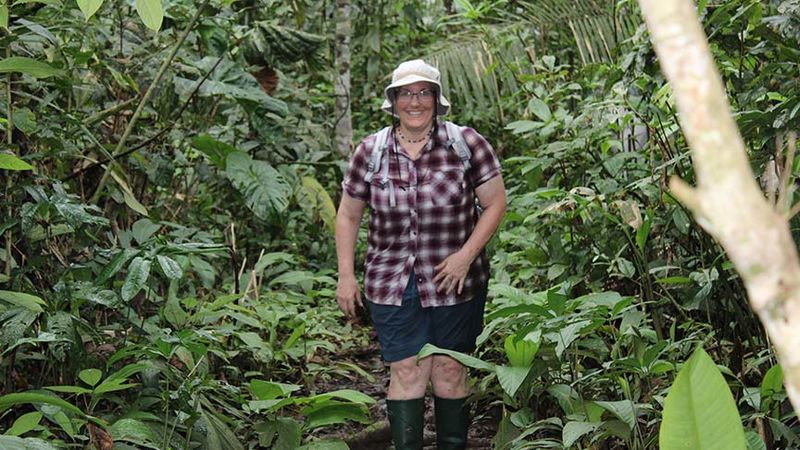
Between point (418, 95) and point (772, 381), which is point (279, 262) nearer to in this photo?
point (418, 95)

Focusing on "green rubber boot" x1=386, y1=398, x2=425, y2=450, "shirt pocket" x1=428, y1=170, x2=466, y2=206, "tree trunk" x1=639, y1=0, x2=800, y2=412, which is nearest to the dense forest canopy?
"green rubber boot" x1=386, y1=398, x2=425, y2=450

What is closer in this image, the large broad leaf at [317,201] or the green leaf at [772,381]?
the green leaf at [772,381]

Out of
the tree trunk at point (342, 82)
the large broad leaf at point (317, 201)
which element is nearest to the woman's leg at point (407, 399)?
the large broad leaf at point (317, 201)

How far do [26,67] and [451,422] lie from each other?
207 centimetres

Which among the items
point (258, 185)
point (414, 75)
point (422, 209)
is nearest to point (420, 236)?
point (422, 209)

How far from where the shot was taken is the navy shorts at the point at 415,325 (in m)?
4.06

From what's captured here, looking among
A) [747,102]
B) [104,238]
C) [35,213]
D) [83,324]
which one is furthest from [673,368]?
[104,238]

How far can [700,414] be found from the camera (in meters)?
2.11

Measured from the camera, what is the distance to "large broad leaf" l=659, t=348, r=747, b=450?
209cm

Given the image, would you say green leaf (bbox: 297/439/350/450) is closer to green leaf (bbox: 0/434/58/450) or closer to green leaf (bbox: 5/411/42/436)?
green leaf (bbox: 5/411/42/436)

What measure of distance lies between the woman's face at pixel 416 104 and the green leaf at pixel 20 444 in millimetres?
1832

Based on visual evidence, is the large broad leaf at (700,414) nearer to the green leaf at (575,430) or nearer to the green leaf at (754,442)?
the green leaf at (754,442)

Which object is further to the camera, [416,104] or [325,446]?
[416,104]

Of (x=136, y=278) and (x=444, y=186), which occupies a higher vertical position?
(x=444, y=186)
